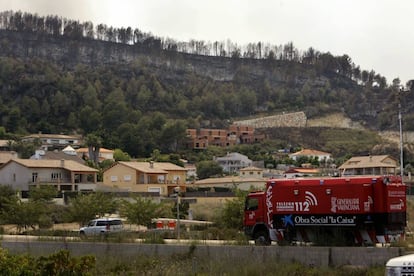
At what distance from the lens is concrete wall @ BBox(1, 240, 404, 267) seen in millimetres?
19719

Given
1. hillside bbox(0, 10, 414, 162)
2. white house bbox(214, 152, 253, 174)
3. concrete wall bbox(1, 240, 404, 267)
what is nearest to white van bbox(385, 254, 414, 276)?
concrete wall bbox(1, 240, 404, 267)

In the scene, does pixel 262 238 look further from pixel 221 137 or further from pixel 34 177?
pixel 221 137

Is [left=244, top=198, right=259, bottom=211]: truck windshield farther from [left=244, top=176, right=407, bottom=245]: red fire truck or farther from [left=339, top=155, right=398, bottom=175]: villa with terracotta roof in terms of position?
[left=339, top=155, right=398, bottom=175]: villa with terracotta roof

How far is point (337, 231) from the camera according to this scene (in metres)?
22.8

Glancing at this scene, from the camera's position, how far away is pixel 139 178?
68.1 metres

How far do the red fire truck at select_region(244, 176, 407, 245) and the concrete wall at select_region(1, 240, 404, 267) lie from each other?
1.81 m

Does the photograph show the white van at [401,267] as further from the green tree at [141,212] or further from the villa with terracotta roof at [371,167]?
the villa with terracotta roof at [371,167]

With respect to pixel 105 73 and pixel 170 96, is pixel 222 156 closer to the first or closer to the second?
pixel 170 96

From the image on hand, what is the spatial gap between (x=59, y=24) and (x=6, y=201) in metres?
149

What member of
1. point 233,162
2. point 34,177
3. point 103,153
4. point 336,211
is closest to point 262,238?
point 336,211

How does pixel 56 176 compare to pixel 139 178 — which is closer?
pixel 56 176

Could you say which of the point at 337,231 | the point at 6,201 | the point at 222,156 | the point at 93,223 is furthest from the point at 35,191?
the point at 222,156

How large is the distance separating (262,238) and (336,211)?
350 centimetres

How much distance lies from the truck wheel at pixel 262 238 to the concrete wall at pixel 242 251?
9.11 feet
